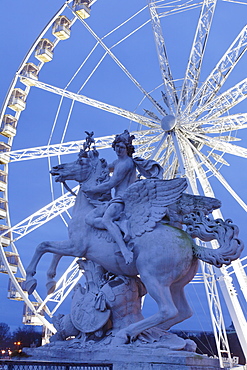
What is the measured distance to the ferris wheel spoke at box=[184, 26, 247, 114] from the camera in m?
14.9

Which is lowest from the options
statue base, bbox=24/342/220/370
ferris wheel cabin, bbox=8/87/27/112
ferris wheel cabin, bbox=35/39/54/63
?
statue base, bbox=24/342/220/370

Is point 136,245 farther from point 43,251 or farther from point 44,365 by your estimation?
point 44,365

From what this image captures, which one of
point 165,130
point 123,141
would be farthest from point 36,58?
point 123,141

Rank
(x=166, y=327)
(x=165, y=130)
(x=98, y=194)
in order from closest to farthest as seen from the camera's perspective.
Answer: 1. (x=166, y=327)
2. (x=98, y=194)
3. (x=165, y=130)

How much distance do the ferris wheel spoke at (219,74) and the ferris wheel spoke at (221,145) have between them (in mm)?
829

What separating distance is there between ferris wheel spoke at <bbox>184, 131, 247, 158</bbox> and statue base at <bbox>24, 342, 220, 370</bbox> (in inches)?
361

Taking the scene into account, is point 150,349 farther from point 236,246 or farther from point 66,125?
point 66,125

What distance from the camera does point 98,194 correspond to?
21.2 feet

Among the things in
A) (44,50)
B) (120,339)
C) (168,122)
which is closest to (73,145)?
(168,122)

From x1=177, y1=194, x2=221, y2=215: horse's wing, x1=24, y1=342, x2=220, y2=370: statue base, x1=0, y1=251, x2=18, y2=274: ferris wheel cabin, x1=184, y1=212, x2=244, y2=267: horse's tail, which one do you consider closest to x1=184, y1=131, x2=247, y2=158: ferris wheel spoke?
x1=0, y1=251, x2=18, y2=274: ferris wheel cabin

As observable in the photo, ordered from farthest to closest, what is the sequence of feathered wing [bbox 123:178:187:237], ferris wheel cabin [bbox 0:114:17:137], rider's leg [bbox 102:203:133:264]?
ferris wheel cabin [bbox 0:114:17:137] → feathered wing [bbox 123:178:187:237] → rider's leg [bbox 102:203:133:264]

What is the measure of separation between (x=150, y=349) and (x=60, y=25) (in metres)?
13.4

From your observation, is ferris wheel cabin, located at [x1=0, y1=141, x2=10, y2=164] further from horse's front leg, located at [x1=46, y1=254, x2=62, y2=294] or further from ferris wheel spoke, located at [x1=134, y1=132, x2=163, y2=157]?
horse's front leg, located at [x1=46, y1=254, x2=62, y2=294]

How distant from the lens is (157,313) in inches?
218
